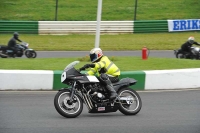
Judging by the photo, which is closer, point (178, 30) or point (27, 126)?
point (27, 126)

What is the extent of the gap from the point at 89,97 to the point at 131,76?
3685mm

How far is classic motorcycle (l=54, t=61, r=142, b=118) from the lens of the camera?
9.70 meters

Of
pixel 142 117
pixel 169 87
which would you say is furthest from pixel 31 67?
pixel 142 117

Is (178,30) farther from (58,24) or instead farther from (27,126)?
(27,126)

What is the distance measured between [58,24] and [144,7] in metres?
8.11

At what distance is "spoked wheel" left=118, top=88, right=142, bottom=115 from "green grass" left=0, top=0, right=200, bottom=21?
21.7 meters

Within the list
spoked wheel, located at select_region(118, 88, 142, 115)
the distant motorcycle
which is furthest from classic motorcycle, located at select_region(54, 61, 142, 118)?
the distant motorcycle

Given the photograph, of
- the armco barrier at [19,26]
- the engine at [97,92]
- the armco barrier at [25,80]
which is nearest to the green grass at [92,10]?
the armco barrier at [19,26]

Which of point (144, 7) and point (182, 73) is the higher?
point (144, 7)

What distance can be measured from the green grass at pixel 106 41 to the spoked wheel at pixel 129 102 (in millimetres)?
15620

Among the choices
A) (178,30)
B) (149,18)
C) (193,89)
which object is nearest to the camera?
(193,89)

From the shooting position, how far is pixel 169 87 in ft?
45.3

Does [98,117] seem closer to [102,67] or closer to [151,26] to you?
[102,67]

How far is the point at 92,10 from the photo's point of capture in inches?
1319
